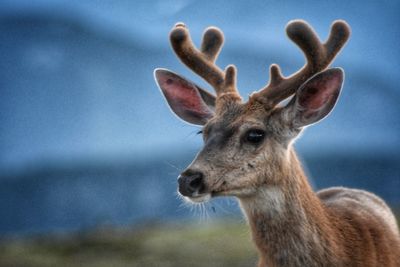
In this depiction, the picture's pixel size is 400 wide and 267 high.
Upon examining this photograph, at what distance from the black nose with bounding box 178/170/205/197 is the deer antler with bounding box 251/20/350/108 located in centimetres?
78

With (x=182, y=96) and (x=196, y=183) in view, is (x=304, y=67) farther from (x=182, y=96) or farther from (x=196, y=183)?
(x=196, y=183)

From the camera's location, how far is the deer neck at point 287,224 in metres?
4.56

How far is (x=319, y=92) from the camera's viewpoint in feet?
15.7

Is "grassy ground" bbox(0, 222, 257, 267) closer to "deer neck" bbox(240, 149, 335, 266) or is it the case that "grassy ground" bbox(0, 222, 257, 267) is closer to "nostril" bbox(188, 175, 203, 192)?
"deer neck" bbox(240, 149, 335, 266)

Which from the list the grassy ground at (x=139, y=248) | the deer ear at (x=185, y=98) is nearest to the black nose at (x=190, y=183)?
the deer ear at (x=185, y=98)

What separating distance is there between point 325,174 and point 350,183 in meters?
0.69

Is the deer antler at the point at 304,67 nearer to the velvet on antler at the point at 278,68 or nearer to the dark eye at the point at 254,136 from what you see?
the velvet on antler at the point at 278,68

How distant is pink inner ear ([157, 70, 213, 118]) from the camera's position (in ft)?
18.0

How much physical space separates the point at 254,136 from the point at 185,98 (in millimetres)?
950

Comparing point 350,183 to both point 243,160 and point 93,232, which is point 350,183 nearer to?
point 93,232

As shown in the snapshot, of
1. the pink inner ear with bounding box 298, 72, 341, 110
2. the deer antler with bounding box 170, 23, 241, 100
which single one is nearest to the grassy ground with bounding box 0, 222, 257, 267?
the deer antler with bounding box 170, 23, 241, 100

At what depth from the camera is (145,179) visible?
23.5 metres

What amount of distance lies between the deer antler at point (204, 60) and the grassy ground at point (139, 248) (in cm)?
367

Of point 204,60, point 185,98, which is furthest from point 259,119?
point 204,60
